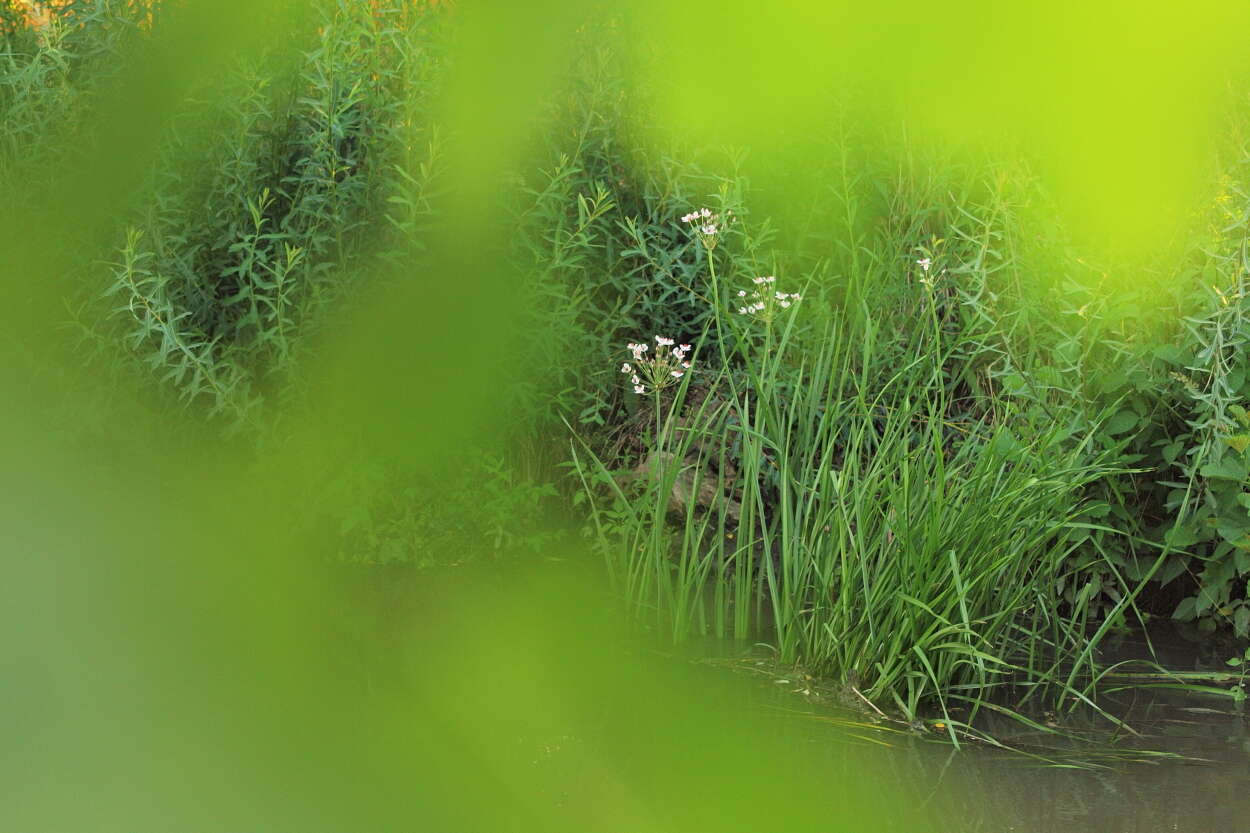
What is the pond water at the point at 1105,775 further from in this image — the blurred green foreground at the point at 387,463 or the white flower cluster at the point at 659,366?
the white flower cluster at the point at 659,366

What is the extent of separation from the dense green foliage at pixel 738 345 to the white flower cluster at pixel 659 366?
0.16 ft

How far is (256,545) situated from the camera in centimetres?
376

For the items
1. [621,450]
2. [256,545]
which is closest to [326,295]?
[256,545]

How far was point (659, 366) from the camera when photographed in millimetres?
3602

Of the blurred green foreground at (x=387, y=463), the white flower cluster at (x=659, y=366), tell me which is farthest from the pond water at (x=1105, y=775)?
the white flower cluster at (x=659, y=366)

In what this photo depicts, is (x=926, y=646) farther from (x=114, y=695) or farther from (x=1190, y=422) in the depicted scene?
(x=114, y=695)

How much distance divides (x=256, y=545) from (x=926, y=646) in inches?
74.5

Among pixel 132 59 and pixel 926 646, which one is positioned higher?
pixel 132 59

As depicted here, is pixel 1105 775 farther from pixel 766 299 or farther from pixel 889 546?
pixel 766 299

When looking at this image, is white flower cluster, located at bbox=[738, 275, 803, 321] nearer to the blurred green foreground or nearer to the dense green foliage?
the dense green foliage

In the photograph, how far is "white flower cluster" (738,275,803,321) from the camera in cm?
347

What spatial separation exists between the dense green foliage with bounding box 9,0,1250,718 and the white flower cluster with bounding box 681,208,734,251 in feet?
0.10

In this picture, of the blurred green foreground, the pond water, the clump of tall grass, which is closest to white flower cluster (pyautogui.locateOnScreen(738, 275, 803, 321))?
the clump of tall grass

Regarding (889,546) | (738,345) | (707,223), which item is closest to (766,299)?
(738,345)
